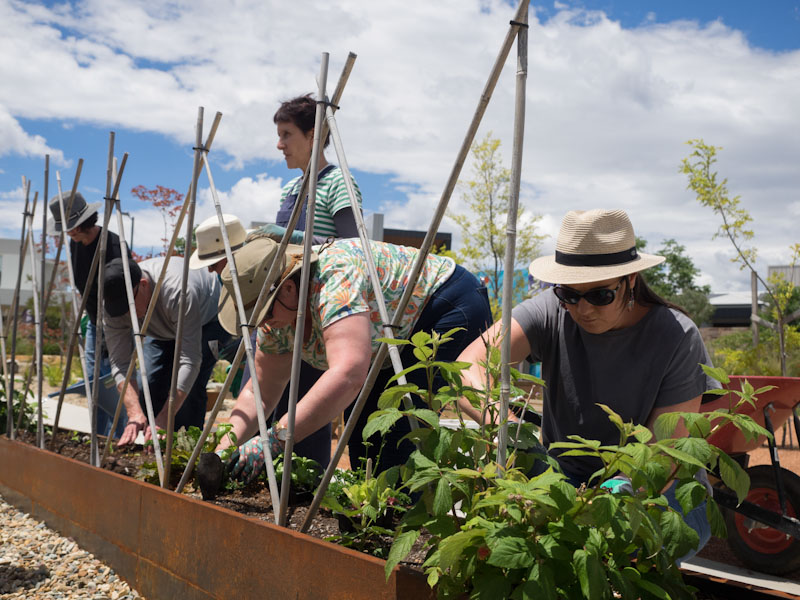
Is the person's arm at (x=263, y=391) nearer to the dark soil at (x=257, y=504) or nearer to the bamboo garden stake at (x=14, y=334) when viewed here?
the dark soil at (x=257, y=504)

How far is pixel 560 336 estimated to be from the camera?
219 centimetres

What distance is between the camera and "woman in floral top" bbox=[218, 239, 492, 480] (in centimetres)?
223

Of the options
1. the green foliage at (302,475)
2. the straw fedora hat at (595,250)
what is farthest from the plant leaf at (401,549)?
the green foliage at (302,475)

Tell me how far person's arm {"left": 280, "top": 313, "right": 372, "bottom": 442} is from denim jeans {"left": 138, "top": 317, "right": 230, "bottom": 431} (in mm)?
2019

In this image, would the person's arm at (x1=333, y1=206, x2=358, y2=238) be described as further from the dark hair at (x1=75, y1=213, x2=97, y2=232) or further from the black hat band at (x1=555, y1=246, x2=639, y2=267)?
the dark hair at (x1=75, y1=213, x2=97, y2=232)

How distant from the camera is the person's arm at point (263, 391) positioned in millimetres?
2781

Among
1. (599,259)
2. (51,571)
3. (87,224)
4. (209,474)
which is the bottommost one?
(51,571)

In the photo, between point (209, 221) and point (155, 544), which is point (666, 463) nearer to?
point (155, 544)

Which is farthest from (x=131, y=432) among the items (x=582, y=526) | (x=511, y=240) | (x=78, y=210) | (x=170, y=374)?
(x=582, y=526)

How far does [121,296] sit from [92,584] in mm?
1416

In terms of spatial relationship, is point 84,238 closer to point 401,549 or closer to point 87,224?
point 87,224

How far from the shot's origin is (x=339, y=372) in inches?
86.2

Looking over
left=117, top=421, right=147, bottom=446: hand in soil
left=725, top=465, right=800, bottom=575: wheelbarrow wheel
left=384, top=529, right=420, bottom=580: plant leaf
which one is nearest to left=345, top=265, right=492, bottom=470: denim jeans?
left=384, top=529, right=420, bottom=580: plant leaf

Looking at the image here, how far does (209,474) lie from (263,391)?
421mm
